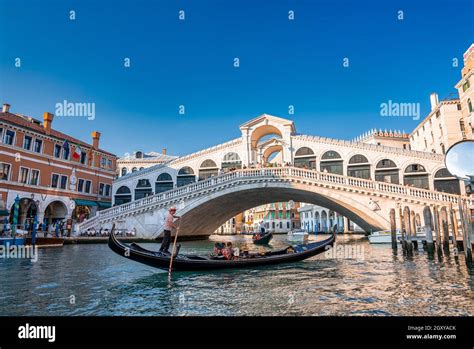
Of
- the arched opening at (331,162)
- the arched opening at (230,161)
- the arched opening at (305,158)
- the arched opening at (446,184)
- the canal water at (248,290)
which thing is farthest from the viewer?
the arched opening at (230,161)

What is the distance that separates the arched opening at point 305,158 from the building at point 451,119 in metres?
8.65

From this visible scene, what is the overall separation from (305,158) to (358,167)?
3836 millimetres

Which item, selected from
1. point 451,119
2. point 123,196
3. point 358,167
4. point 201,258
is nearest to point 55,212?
point 123,196

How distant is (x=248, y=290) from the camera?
5.96 m

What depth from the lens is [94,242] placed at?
18734mm

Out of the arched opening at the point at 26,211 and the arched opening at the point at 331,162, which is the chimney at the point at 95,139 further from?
the arched opening at the point at 331,162

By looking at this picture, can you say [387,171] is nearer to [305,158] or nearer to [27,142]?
[305,158]

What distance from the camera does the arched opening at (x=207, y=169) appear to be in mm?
24938

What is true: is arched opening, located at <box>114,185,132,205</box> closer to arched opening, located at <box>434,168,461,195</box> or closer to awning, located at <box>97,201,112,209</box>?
awning, located at <box>97,201,112,209</box>

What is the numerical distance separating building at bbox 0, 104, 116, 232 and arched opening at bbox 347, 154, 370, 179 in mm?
19581

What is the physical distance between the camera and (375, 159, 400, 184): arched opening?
21.6 m

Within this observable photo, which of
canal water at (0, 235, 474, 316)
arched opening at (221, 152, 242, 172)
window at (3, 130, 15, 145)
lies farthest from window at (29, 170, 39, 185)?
canal water at (0, 235, 474, 316)

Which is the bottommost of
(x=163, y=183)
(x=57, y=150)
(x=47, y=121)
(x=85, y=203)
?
(x=85, y=203)

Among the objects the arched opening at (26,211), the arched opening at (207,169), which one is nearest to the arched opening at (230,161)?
the arched opening at (207,169)
